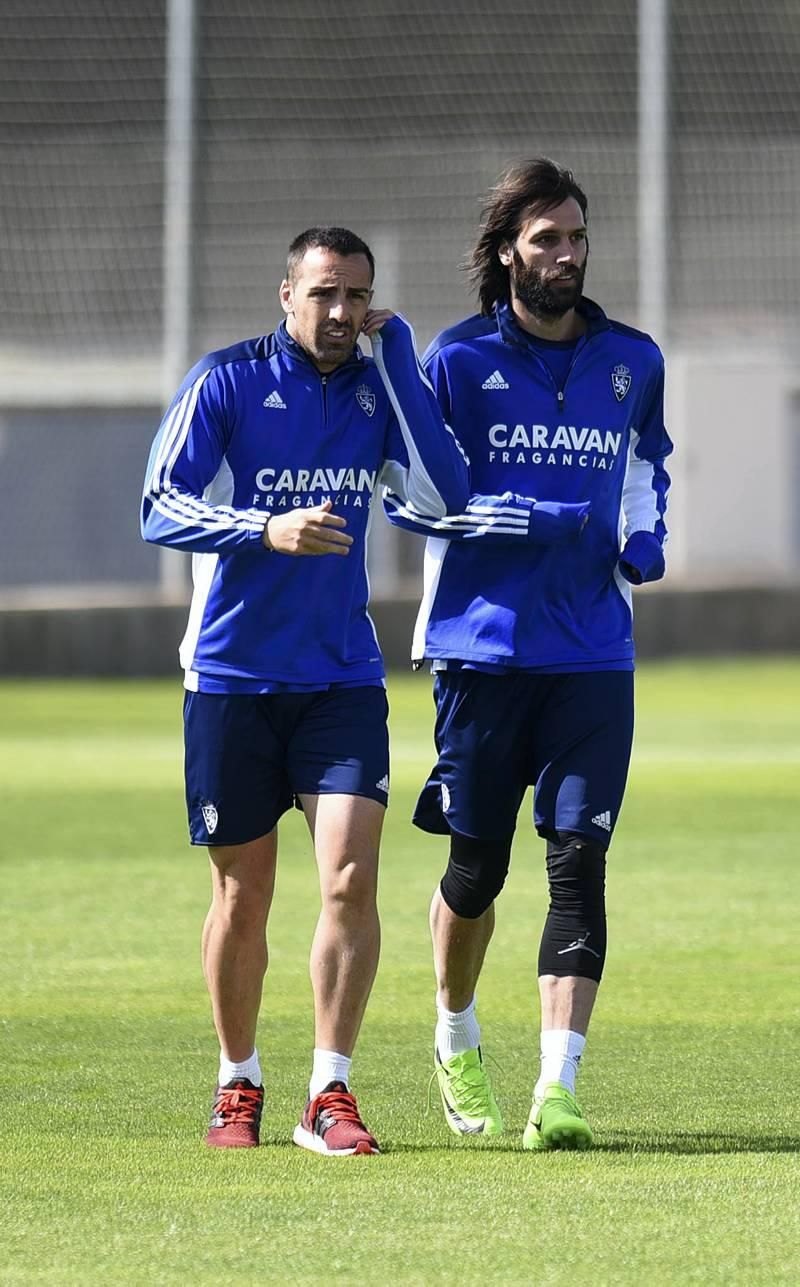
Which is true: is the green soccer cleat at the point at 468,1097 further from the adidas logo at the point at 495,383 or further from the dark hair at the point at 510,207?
the dark hair at the point at 510,207

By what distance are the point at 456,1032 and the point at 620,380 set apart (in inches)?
65.3

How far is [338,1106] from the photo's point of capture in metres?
5.12

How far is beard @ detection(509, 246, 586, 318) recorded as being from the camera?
18.1 feet

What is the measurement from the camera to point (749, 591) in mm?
23828

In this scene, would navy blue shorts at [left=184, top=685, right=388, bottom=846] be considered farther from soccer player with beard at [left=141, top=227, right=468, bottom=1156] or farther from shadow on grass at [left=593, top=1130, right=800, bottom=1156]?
shadow on grass at [left=593, top=1130, right=800, bottom=1156]

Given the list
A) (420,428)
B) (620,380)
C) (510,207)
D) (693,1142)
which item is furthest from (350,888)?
(510,207)

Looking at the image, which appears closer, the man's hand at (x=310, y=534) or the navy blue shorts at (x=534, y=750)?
the man's hand at (x=310, y=534)

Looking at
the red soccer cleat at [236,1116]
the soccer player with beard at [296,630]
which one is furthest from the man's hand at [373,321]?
the red soccer cleat at [236,1116]

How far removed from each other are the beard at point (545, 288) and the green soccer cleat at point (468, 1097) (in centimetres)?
183

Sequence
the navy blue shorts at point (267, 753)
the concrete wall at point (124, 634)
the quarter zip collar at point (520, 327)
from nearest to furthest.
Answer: the navy blue shorts at point (267, 753) < the quarter zip collar at point (520, 327) < the concrete wall at point (124, 634)

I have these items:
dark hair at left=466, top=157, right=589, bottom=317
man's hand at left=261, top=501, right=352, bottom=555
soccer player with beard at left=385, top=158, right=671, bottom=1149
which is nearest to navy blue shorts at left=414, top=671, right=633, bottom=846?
soccer player with beard at left=385, top=158, right=671, bottom=1149

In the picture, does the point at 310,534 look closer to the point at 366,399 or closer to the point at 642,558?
the point at 366,399

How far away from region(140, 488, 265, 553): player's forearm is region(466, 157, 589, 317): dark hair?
998 millimetres

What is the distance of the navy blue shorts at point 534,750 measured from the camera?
544 centimetres
